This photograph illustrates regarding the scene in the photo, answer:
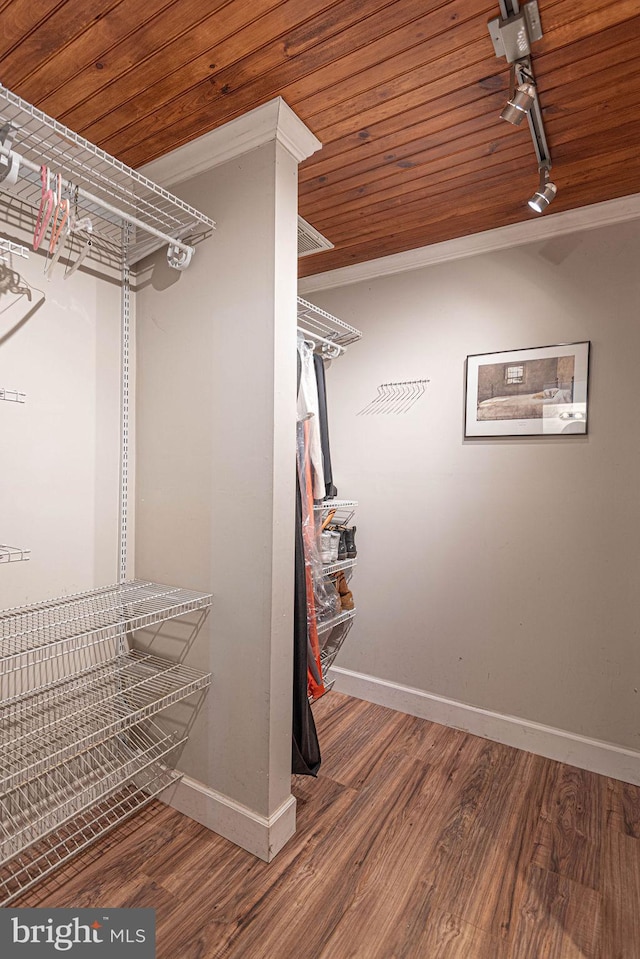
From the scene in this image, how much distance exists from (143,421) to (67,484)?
15.2 inches

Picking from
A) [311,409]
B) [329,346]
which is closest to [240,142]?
[311,409]

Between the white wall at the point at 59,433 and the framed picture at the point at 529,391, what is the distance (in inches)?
66.6

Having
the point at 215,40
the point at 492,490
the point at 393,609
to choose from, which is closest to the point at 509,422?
the point at 492,490

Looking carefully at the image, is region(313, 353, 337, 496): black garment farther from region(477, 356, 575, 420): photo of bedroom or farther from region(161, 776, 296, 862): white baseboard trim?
region(161, 776, 296, 862): white baseboard trim

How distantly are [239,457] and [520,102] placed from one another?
134 centimetres

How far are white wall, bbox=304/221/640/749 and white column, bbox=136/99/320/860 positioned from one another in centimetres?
113

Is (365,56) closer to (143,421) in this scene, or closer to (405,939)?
(143,421)

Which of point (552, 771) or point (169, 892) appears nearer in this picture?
point (169, 892)

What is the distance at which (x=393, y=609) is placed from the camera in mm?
2760

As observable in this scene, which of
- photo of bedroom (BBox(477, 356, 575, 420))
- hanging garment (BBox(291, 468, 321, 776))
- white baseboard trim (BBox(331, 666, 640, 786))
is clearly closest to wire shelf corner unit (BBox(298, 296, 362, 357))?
photo of bedroom (BBox(477, 356, 575, 420))

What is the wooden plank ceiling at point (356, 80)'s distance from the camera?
A: 128cm

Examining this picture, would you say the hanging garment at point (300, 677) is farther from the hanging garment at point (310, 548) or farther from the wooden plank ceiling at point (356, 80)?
the wooden plank ceiling at point (356, 80)

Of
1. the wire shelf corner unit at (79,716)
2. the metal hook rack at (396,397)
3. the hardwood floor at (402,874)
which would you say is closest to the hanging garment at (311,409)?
the metal hook rack at (396,397)

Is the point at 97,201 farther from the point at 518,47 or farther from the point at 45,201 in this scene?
the point at 518,47
